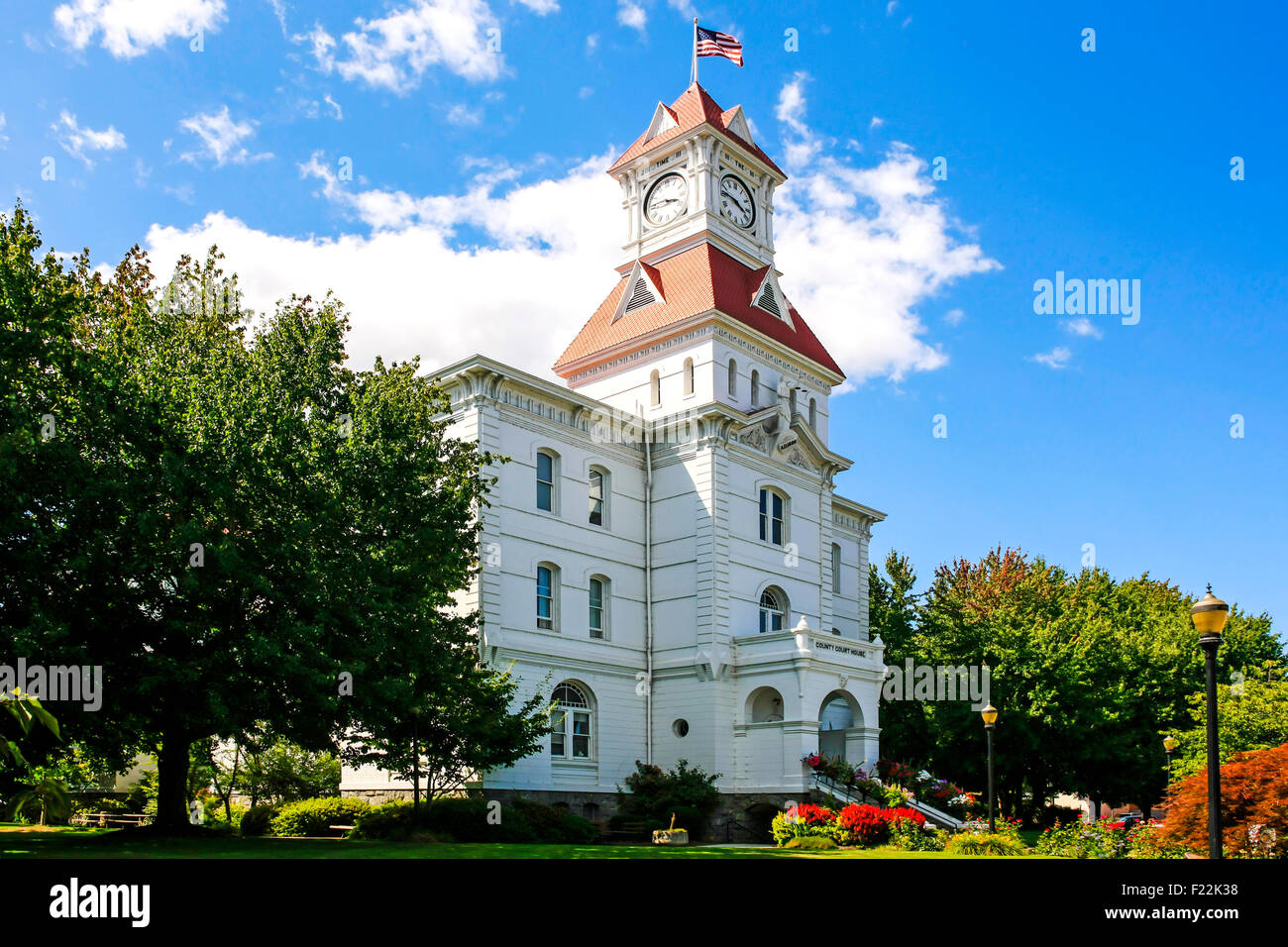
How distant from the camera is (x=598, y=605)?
A: 1459 inches

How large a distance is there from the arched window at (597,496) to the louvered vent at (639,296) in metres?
8.35

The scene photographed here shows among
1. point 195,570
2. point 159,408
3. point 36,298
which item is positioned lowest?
point 195,570

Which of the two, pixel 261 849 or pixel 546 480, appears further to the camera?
pixel 546 480

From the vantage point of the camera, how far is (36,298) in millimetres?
20062

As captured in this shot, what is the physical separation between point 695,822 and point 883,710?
1500cm

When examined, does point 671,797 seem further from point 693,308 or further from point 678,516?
point 693,308

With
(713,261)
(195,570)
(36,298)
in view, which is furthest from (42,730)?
(713,261)

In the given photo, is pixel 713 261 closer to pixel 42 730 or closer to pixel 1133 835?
pixel 1133 835

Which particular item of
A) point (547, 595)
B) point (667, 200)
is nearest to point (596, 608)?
point (547, 595)

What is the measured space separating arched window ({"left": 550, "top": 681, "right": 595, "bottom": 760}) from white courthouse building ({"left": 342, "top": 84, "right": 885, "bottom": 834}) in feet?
0.23

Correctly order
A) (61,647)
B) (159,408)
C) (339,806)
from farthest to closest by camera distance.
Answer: (339,806), (159,408), (61,647)

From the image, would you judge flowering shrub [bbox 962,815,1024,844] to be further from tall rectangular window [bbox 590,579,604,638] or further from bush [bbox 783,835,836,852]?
tall rectangular window [bbox 590,579,604,638]

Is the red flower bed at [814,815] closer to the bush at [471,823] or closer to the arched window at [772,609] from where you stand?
the bush at [471,823]

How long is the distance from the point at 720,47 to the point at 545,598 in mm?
24620
